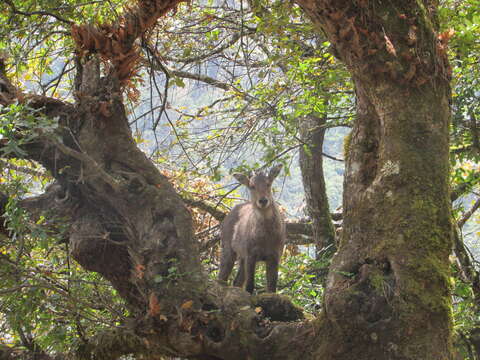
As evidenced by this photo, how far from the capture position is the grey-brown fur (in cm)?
660

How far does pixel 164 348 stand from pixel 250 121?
169 inches

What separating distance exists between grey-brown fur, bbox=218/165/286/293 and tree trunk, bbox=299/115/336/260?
1.52 metres

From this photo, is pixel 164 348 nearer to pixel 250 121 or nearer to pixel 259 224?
pixel 259 224

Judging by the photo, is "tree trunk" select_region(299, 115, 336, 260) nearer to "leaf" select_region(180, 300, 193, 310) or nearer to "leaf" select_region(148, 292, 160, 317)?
"leaf" select_region(180, 300, 193, 310)

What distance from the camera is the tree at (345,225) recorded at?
313 cm

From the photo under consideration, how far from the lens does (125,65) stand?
14.7 ft

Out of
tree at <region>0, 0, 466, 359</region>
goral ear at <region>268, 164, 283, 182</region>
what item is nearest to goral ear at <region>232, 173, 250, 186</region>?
goral ear at <region>268, 164, 283, 182</region>

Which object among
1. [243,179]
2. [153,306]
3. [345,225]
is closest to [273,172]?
[243,179]

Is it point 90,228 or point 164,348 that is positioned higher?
point 90,228

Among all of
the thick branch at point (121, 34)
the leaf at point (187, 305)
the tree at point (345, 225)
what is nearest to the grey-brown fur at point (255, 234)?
the tree at point (345, 225)

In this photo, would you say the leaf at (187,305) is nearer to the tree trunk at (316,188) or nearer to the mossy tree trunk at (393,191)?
the mossy tree trunk at (393,191)

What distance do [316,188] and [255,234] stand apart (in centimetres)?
240

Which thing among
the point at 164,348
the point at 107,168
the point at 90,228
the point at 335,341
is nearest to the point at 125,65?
the point at 107,168

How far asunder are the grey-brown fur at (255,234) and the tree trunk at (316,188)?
1.52 m
